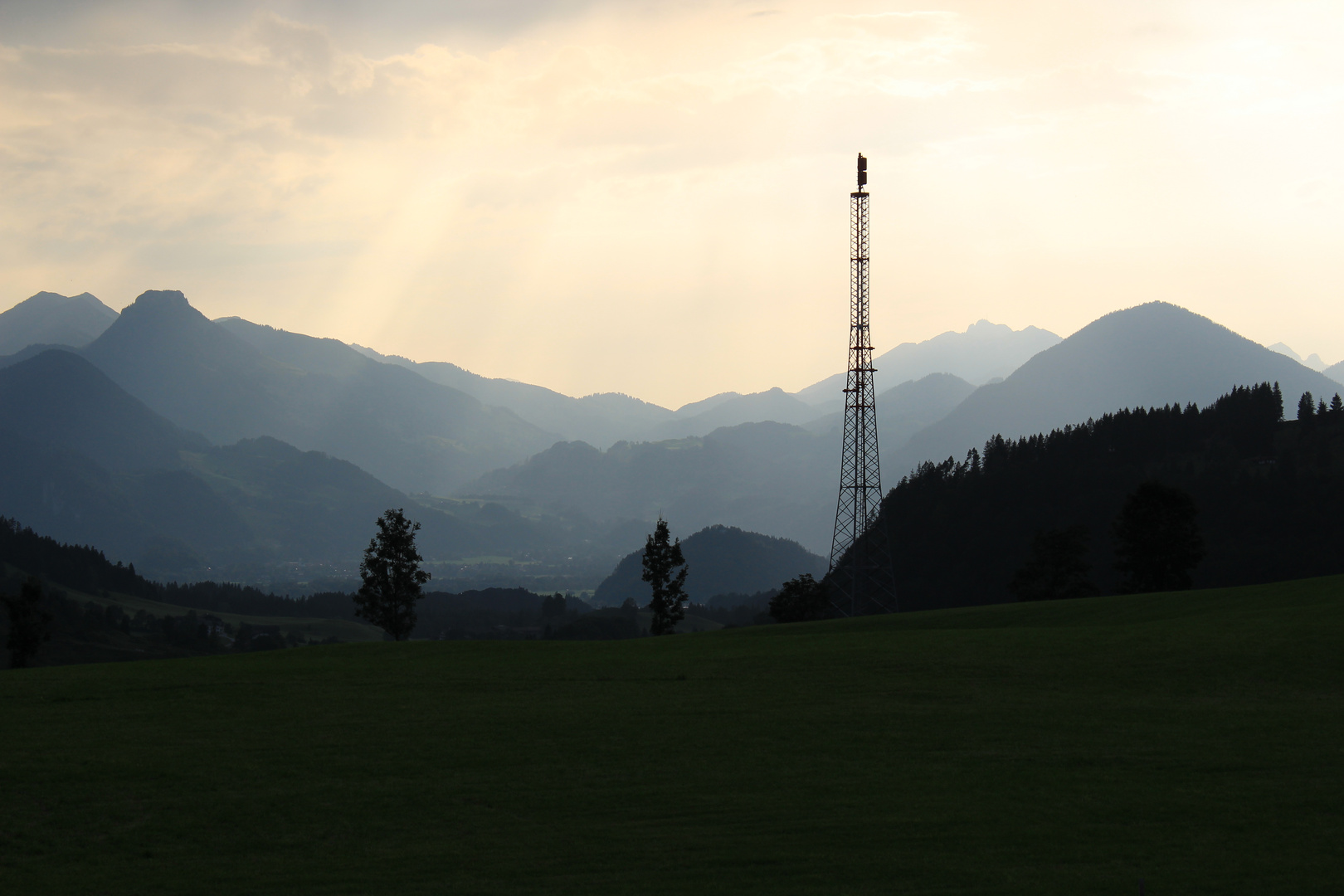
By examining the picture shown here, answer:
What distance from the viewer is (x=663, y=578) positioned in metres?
106

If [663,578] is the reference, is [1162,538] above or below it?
above

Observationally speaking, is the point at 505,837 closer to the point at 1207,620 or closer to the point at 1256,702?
the point at 1256,702

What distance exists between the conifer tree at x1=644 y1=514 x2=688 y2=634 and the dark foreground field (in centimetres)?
5522

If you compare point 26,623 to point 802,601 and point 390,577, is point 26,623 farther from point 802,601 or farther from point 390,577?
point 802,601

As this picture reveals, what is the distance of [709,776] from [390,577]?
69571 millimetres

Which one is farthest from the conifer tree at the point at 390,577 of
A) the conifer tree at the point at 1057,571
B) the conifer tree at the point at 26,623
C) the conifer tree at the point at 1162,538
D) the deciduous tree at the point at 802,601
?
the conifer tree at the point at 1162,538

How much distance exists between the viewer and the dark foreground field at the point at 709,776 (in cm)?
2169

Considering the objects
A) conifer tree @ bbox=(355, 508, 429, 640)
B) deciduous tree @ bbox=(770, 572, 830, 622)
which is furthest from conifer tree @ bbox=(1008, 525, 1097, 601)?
conifer tree @ bbox=(355, 508, 429, 640)

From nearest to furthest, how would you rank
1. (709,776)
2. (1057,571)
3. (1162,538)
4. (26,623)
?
1. (709,776)
2. (26,623)
3. (1162,538)
4. (1057,571)

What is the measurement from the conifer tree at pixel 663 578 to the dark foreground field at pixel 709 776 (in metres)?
55.2

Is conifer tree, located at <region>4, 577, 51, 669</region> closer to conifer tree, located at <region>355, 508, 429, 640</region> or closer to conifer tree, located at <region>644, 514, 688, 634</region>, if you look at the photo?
conifer tree, located at <region>355, 508, 429, 640</region>

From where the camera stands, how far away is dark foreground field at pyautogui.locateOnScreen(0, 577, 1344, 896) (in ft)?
71.2

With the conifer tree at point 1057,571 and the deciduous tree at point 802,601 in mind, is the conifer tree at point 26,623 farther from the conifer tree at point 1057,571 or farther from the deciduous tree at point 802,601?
the conifer tree at point 1057,571

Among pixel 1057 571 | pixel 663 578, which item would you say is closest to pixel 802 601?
pixel 663 578
